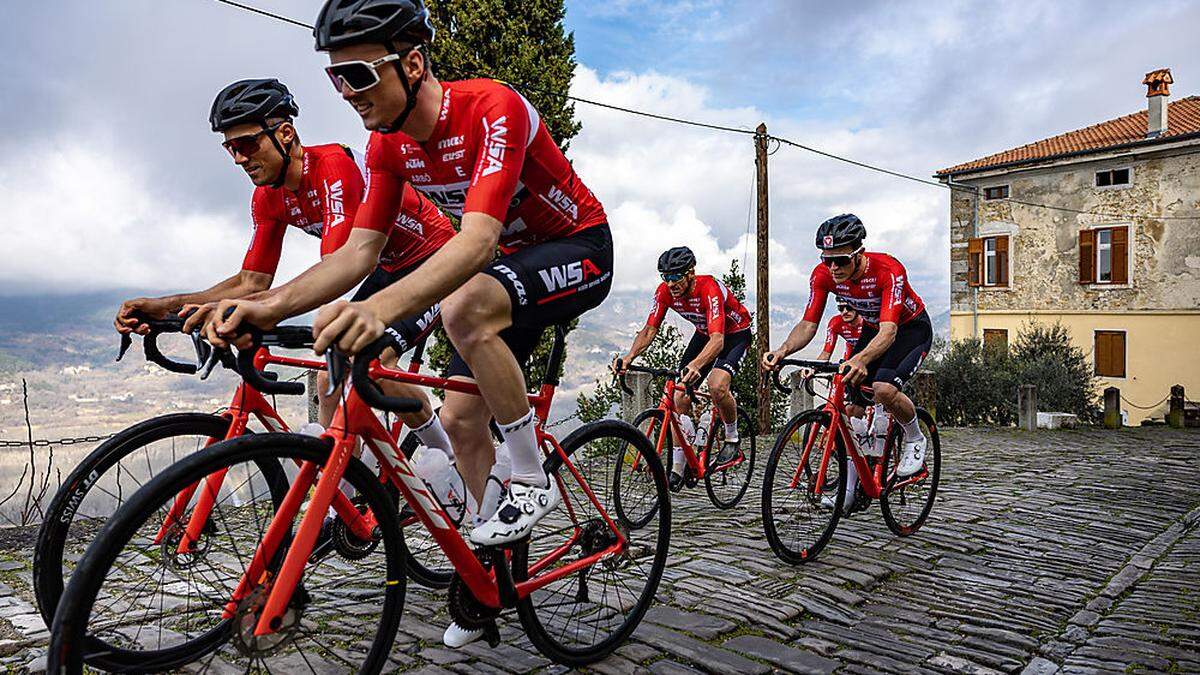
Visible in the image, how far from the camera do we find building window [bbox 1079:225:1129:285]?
30594mm

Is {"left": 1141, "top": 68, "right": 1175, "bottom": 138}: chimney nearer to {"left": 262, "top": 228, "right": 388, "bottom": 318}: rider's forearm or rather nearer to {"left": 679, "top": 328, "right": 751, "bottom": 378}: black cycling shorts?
{"left": 679, "top": 328, "right": 751, "bottom": 378}: black cycling shorts

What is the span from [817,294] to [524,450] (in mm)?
4334

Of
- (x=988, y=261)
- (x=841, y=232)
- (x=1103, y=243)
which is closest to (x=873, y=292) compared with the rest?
(x=841, y=232)

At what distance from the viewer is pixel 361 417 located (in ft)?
8.92

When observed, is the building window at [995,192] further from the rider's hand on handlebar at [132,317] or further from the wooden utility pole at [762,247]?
the rider's hand on handlebar at [132,317]

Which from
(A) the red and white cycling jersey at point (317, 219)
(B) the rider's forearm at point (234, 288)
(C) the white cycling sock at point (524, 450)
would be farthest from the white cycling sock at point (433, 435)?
(B) the rider's forearm at point (234, 288)

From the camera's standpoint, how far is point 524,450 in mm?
3301

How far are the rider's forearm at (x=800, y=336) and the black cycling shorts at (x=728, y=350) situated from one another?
1179 millimetres

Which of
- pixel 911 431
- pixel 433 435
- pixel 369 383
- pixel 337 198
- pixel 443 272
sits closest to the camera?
pixel 369 383

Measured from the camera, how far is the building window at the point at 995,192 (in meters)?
33.3

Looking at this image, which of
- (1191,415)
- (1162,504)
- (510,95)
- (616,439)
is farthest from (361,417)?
(1191,415)

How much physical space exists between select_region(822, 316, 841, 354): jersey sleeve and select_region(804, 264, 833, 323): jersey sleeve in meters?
1.72

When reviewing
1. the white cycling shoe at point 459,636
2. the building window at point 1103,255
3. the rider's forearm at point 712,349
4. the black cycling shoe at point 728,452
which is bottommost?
the white cycling shoe at point 459,636

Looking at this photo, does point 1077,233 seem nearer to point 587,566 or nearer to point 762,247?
point 762,247
